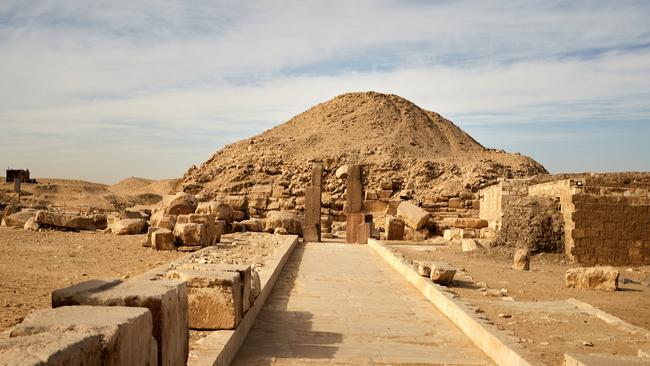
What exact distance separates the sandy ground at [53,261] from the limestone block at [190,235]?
624 mm

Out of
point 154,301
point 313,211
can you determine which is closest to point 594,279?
point 154,301

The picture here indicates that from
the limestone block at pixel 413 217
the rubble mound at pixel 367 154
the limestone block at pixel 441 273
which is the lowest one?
the limestone block at pixel 441 273

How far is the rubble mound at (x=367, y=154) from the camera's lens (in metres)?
37.8

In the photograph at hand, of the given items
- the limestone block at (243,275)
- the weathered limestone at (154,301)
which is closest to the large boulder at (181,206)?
the limestone block at (243,275)

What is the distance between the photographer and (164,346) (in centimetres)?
406

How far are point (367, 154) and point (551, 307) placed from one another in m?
34.4

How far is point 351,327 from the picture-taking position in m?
7.25

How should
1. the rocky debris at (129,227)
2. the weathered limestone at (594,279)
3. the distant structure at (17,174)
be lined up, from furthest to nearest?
the distant structure at (17,174) → the rocky debris at (129,227) → the weathered limestone at (594,279)

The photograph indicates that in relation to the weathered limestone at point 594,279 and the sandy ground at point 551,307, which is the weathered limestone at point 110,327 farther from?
the weathered limestone at point 594,279

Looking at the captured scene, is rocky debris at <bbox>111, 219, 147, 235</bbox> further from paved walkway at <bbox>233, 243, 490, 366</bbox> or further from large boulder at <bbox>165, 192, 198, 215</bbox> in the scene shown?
paved walkway at <bbox>233, 243, 490, 366</bbox>

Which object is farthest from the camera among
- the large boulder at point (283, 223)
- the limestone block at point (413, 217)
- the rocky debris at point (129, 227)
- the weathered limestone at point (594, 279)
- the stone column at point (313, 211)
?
the limestone block at point (413, 217)

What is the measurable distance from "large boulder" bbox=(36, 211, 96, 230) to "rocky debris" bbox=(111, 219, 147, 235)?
1.17 metres

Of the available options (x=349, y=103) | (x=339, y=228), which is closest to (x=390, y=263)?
(x=339, y=228)

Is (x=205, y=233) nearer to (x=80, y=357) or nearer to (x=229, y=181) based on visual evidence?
(x=80, y=357)
